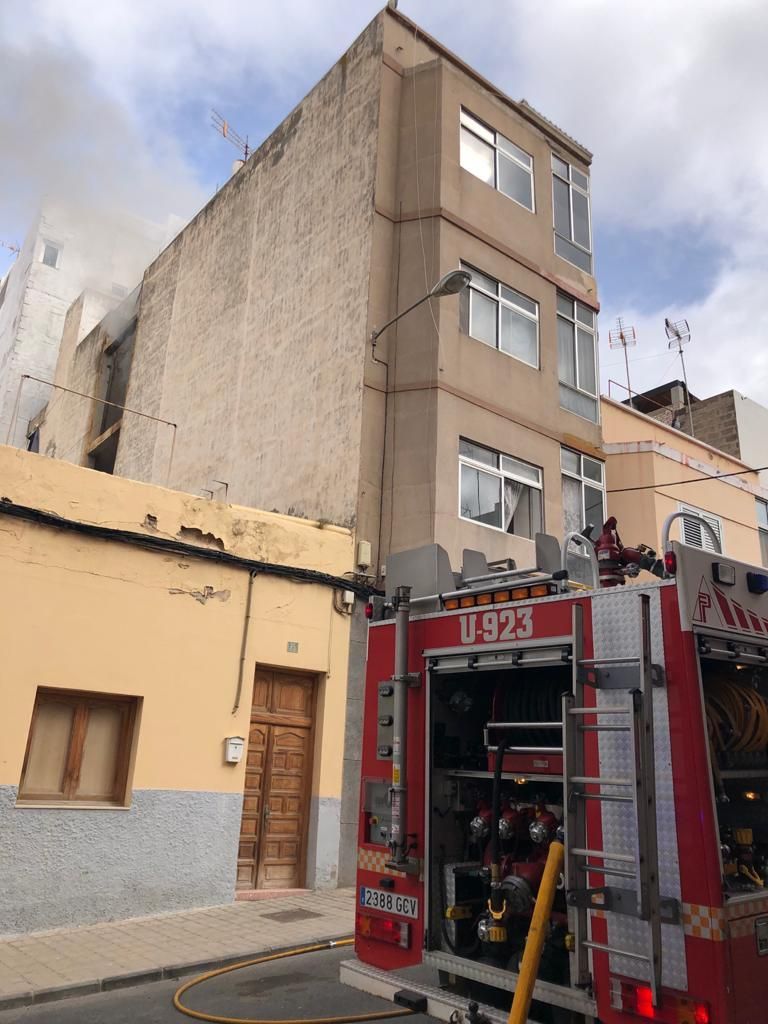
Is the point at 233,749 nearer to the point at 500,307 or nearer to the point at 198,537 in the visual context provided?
the point at 198,537

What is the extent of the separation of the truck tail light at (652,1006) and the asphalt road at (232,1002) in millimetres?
2312

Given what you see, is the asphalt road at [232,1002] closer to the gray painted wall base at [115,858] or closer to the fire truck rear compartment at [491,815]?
the fire truck rear compartment at [491,815]

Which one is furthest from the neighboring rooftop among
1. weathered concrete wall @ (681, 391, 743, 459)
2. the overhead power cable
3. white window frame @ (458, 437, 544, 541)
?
white window frame @ (458, 437, 544, 541)

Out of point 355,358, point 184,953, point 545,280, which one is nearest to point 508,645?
point 184,953

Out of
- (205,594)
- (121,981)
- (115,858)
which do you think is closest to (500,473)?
(205,594)

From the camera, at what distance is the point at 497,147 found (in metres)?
15.6

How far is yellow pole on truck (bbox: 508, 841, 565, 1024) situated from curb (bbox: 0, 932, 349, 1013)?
4.18 meters

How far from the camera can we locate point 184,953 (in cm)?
761

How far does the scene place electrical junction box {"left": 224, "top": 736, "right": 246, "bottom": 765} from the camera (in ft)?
32.6

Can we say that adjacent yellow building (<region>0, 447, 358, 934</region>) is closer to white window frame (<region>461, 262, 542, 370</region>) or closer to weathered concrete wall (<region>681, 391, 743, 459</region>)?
white window frame (<region>461, 262, 542, 370</region>)

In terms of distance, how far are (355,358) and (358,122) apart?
4.97 m

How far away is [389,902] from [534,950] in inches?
56.2

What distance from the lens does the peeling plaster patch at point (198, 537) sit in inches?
400

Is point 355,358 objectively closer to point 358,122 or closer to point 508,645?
point 358,122
